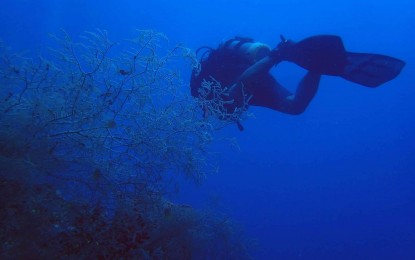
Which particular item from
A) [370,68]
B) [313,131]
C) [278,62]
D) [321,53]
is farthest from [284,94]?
[313,131]

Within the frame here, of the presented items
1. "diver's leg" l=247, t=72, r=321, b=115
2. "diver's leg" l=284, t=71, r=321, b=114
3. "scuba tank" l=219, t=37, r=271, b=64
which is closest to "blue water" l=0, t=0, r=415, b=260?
"diver's leg" l=247, t=72, r=321, b=115

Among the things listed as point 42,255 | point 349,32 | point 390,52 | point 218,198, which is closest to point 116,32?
point 349,32

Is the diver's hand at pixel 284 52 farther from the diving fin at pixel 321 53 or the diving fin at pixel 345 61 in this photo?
the diving fin at pixel 345 61

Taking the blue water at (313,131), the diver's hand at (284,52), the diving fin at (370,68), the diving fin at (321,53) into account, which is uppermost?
the blue water at (313,131)

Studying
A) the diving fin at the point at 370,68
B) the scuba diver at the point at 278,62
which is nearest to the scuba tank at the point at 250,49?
the scuba diver at the point at 278,62

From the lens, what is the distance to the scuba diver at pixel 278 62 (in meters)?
5.12

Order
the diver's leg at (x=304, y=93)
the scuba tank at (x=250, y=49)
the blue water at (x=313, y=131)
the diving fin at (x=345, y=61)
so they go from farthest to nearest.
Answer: the blue water at (x=313, y=131)
the scuba tank at (x=250, y=49)
the diver's leg at (x=304, y=93)
the diving fin at (x=345, y=61)

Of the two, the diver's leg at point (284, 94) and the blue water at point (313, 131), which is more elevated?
the blue water at point (313, 131)

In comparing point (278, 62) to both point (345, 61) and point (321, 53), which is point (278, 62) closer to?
point (321, 53)

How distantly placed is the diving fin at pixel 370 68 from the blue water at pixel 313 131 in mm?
41375

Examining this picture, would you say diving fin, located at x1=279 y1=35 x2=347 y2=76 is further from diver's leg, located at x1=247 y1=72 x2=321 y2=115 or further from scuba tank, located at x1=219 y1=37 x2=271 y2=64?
scuba tank, located at x1=219 y1=37 x2=271 y2=64

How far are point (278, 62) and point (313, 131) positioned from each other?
7792 cm

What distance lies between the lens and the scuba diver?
5.12m

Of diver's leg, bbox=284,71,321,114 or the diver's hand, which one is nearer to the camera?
the diver's hand
